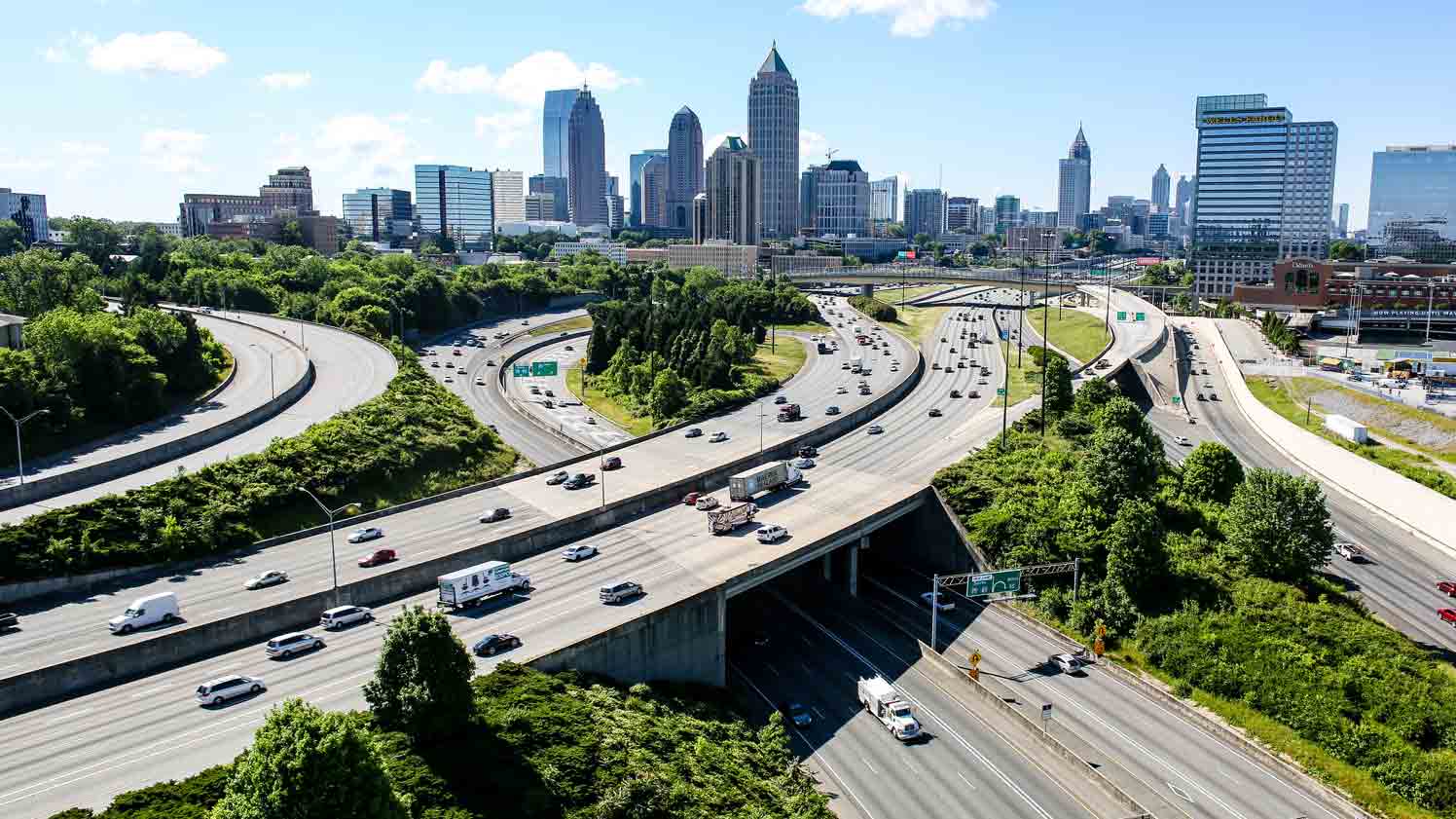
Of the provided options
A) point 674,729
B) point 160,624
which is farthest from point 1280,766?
point 160,624

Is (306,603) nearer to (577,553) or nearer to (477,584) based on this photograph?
(477,584)

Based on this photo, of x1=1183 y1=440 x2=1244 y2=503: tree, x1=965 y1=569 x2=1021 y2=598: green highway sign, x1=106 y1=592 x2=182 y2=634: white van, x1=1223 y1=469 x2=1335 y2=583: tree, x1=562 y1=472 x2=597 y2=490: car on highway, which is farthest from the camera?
x1=1183 y1=440 x2=1244 y2=503: tree

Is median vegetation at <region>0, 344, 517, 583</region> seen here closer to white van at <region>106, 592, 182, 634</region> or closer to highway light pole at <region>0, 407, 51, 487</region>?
highway light pole at <region>0, 407, 51, 487</region>

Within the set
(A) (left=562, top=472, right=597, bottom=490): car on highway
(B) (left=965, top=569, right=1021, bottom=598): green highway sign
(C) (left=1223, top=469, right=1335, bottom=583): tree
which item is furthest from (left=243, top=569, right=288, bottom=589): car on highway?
(C) (left=1223, top=469, right=1335, bottom=583): tree

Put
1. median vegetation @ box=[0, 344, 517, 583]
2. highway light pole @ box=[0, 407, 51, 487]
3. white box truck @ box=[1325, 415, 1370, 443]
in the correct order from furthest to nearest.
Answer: white box truck @ box=[1325, 415, 1370, 443], highway light pole @ box=[0, 407, 51, 487], median vegetation @ box=[0, 344, 517, 583]

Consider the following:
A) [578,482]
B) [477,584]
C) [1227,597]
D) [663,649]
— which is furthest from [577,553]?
[1227,597]
